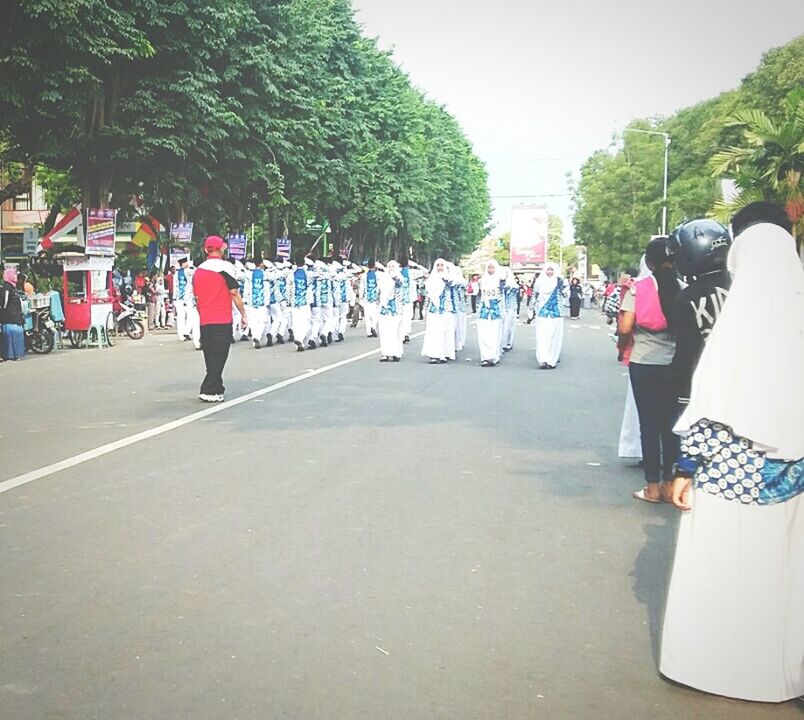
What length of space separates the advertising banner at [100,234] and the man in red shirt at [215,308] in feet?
44.0

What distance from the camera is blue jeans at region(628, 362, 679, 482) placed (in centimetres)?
812

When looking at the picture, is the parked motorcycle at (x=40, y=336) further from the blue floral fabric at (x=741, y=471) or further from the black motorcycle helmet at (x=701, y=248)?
the blue floral fabric at (x=741, y=471)

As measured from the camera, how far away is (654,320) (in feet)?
26.8

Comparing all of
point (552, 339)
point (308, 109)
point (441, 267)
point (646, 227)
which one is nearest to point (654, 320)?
point (552, 339)

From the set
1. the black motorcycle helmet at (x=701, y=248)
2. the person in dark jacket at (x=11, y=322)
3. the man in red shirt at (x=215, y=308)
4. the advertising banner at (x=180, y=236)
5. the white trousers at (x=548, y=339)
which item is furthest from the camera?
the advertising banner at (x=180, y=236)

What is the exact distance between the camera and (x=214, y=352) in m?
14.2

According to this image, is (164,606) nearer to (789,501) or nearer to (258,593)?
(258,593)

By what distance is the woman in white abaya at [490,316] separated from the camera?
2044 centimetres

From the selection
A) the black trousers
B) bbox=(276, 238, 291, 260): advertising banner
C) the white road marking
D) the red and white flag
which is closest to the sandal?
the white road marking

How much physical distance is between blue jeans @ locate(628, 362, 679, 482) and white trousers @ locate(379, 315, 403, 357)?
1293cm

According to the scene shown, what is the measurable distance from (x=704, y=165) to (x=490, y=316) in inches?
1946

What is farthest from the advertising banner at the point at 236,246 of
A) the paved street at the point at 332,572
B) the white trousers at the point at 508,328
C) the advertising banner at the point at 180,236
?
the paved street at the point at 332,572

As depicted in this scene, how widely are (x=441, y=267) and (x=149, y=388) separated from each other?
753 cm

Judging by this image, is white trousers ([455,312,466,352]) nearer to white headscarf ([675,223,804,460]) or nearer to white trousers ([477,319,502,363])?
white trousers ([477,319,502,363])
